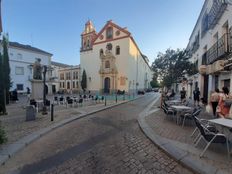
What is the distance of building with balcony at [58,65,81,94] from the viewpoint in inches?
1710

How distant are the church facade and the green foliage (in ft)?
62.6

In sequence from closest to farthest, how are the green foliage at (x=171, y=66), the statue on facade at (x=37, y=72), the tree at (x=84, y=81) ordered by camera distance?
the statue on facade at (x=37, y=72) < the green foliage at (x=171, y=66) < the tree at (x=84, y=81)

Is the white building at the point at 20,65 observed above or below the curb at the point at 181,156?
above

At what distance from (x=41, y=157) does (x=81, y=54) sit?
4042 cm

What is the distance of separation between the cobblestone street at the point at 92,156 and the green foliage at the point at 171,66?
9859mm

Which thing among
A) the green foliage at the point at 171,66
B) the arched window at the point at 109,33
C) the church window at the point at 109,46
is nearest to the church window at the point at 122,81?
the church window at the point at 109,46

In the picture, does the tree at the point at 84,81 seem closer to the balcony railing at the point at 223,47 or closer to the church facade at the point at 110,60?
the church facade at the point at 110,60

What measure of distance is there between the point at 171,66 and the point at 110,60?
2280 cm

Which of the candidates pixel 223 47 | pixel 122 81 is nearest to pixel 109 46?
pixel 122 81

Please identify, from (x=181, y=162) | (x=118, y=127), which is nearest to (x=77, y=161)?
(x=181, y=162)

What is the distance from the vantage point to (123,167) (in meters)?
3.23

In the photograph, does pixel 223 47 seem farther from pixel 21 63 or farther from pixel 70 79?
pixel 70 79

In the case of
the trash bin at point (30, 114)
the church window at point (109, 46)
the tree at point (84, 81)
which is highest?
the church window at point (109, 46)

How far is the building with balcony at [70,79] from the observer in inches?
1710
